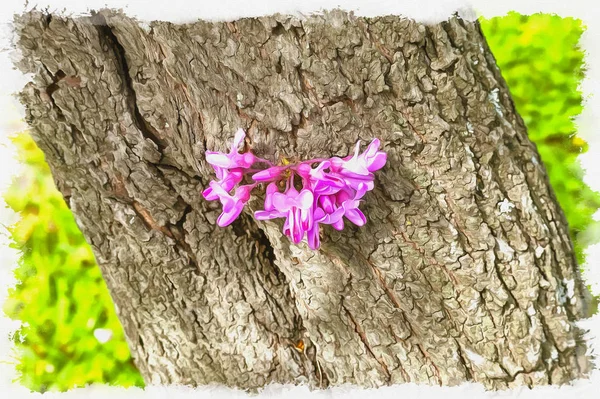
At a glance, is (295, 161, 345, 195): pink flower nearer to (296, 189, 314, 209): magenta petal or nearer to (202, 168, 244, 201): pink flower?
(296, 189, 314, 209): magenta petal

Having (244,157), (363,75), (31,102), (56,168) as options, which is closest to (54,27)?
(31,102)

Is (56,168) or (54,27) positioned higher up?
(54,27)

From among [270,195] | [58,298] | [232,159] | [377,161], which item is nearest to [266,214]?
[270,195]

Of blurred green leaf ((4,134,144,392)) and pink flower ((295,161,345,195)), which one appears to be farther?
blurred green leaf ((4,134,144,392))

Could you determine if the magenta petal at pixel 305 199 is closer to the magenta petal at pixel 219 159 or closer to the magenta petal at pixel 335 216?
the magenta petal at pixel 335 216

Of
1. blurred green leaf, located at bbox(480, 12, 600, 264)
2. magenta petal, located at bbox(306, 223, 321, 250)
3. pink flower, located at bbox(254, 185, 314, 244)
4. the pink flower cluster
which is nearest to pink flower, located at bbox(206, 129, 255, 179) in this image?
the pink flower cluster

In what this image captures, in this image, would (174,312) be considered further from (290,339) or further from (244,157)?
(244,157)

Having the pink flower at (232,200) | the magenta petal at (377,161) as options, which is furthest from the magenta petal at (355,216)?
the pink flower at (232,200)
